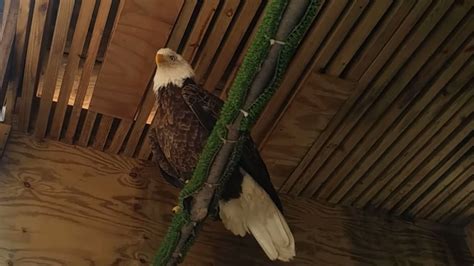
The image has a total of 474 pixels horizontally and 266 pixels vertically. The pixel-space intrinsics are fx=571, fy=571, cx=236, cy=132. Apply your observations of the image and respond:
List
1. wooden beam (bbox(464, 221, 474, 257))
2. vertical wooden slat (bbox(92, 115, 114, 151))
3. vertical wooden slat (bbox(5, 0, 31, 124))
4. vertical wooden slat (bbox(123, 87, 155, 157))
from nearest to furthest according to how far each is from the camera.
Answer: vertical wooden slat (bbox(5, 0, 31, 124)), vertical wooden slat (bbox(123, 87, 155, 157)), vertical wooden slat (bbox(92, 115, 114, 151)), wooden beam (bbox(464, 221, 474, 257))

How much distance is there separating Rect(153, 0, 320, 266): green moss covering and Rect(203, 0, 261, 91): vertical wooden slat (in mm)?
686

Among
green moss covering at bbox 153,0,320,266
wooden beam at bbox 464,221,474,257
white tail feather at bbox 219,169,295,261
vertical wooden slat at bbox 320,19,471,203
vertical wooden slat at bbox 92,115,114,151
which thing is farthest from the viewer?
wooden beam at bbox 464,221,474,257

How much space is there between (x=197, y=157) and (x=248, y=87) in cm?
73

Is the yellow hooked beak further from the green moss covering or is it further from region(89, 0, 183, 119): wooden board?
the green moss covering

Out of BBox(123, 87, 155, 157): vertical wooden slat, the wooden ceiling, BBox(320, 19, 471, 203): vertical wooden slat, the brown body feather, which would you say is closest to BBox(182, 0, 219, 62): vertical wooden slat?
the wooden ceiling

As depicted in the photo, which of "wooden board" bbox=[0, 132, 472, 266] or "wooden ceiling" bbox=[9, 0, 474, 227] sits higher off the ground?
"wooden ceiling" bbox=[9, 0, 474, 227]

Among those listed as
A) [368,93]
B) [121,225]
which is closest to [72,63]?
[121,225]

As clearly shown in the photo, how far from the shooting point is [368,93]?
2461mm

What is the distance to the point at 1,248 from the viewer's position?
230 centimetres

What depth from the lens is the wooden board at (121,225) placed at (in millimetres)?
2420

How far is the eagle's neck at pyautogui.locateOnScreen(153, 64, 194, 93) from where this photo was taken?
2.22 metres

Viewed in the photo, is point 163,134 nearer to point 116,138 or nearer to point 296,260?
point 116,138

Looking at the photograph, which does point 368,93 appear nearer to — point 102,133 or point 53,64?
point 102,133

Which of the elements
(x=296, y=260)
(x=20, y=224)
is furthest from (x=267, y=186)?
(x=20, y=224)
